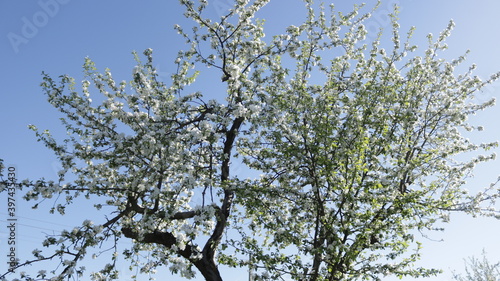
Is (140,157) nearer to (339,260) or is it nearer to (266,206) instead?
(266,206)

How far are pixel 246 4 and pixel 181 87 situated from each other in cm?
297

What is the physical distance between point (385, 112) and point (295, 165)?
259 centimetres

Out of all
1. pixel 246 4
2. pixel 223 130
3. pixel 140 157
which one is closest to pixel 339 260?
pixel 223 130

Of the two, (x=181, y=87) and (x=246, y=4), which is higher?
(x=246, y=4)

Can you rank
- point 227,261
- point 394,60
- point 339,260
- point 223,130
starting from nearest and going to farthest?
point 339,260 → point 227,261 → point 223,130 → point 394,60

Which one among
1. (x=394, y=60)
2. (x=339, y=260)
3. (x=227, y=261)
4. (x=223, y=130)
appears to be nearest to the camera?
(x=339, y=260)

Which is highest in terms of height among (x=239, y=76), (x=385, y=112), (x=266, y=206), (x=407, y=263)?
(x=239, y=76)

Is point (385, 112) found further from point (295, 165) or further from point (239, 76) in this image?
point (239, 76)

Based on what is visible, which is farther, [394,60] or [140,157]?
[394,60]

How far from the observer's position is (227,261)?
10844mm

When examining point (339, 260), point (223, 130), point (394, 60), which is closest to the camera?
point (339, 260)

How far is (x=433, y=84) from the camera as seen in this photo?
13.3 metres

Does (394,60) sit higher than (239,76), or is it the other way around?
(394,60)

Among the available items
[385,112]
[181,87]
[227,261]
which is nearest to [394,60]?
[385,112]
